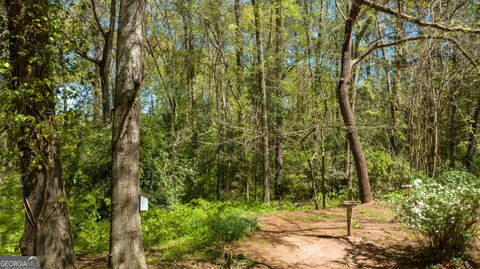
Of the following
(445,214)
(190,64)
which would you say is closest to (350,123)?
(445,214)

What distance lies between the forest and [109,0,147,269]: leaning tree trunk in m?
0.02

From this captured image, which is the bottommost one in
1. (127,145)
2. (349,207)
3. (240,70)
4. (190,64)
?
(349,207)

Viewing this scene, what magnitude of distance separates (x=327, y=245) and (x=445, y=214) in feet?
7.13

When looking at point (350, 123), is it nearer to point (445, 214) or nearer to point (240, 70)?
point (445, 214)

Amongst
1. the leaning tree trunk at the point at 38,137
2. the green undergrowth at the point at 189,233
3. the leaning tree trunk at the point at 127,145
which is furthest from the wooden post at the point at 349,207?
the leaning tree trunk at the point at 38,137

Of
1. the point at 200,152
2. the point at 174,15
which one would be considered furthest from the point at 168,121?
the point at 174,15

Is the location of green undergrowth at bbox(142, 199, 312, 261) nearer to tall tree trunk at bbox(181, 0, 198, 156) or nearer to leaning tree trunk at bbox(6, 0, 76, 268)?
leaning tree trunk at bbox(6, 0, 76, 268)

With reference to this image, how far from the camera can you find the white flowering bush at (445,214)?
16.1 ft

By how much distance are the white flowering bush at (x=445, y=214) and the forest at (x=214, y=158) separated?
0.02 meters

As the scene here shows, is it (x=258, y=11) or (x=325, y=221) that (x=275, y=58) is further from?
(x=325, y=221)

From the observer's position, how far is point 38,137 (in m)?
3.94

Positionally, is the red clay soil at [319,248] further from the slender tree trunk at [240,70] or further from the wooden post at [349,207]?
the slender tree trunk at [240,70]

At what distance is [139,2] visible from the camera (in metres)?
4.12

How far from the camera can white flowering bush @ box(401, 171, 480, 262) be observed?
4906 mm
